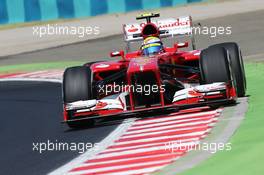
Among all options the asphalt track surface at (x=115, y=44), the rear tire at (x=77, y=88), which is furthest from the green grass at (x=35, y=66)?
the rear tire at (x=77, y=88)

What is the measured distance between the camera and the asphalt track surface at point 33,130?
9.96 meters

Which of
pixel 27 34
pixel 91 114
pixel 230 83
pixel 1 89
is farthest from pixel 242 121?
pixel 27 34

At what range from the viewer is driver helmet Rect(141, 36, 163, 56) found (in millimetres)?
13672

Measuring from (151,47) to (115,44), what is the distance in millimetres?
12517

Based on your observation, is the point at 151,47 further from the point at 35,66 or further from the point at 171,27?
the point at 35,66

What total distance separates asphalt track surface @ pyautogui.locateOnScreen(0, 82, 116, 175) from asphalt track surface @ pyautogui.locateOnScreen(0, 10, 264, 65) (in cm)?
554

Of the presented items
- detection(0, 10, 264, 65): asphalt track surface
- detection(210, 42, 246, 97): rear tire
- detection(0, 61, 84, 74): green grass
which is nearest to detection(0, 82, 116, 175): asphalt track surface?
detection(210, 42, 246, 97): rear tire

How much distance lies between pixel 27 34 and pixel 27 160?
67.9 feet

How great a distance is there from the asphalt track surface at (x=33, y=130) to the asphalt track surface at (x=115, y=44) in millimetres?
5541

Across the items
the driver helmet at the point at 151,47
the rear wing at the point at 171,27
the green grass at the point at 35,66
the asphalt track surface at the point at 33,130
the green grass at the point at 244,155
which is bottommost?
the asphalt track surface at the point at 33,130

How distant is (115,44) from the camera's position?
26.2 meters

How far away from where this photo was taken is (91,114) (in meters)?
12.1

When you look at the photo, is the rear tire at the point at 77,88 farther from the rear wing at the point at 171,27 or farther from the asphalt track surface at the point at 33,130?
the rear wing at the point at 171,27

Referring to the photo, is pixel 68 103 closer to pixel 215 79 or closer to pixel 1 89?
pixel 215 79
